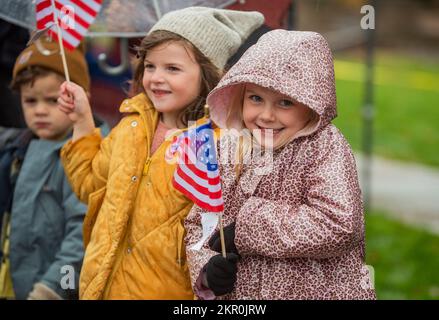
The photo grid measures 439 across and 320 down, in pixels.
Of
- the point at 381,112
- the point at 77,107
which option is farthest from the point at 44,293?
the point at 381,112

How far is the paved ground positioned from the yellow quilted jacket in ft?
14.6

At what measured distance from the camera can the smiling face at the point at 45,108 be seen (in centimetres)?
422

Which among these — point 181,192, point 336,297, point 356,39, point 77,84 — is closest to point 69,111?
point 77,84

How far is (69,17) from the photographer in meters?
3.79

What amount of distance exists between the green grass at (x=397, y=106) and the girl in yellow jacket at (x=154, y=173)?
15.2 feet

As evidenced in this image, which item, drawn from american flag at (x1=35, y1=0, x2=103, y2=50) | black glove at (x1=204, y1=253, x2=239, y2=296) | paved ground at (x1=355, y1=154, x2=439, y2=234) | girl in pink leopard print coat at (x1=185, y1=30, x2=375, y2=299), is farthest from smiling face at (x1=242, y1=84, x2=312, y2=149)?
paved ground at (x1=355, y1=154, x2=439, y2=234)

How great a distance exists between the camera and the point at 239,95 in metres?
3.38

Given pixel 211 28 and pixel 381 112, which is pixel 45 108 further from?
pixel 381 112

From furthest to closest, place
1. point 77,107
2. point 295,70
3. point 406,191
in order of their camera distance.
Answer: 1. point 406,191
2. point 77,107
3. point 295,70

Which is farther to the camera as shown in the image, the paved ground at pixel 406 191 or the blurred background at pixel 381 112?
the paved ground at pixel 406 191

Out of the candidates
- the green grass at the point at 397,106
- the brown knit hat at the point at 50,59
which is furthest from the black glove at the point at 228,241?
the green grass at the point at 397,106

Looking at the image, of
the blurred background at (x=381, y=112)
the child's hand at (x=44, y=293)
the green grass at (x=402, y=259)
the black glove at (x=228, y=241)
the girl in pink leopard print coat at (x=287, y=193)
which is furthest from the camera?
the green grass at (x=402, y=259)

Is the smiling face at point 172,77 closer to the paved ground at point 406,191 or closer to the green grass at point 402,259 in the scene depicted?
the green grass at point 402,259

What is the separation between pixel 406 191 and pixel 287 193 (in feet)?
19.1
